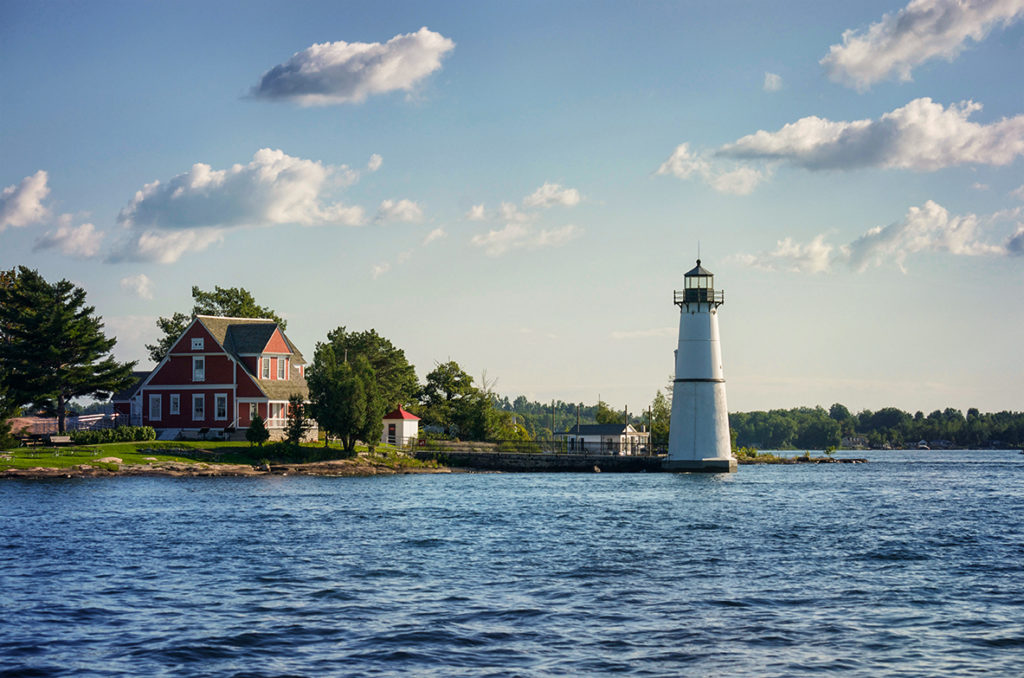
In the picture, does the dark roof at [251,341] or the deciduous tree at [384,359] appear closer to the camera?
the dark roof at [251,341]

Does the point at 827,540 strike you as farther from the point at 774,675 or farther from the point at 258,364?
the point at 258,364

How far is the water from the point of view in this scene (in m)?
17.3

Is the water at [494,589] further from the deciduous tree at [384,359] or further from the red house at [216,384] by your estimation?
the deciduous tree at [384,359]

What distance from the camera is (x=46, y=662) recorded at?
1672 centimetres

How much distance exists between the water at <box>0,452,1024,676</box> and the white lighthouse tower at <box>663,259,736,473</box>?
92.9 feet

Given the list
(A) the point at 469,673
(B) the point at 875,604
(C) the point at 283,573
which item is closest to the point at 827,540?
(B) the point at 875,604

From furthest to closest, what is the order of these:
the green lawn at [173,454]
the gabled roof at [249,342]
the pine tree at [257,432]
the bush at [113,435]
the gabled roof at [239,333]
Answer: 1. the gabled roof at [239,333]
2. the gabled roof at [249,342]
3. the pine tree at [257,432]
4. the bush at [113,435]
5. the green lawn at [173,454]

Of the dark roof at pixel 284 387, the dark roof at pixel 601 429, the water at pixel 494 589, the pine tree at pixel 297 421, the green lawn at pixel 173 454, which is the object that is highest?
the dark roof at pixel 284 387

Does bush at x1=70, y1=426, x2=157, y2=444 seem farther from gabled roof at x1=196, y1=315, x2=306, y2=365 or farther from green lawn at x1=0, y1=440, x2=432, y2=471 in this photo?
gabled roof at x1=196, y1=315, x2=306, y2=365

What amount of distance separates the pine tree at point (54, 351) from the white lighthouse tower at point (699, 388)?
140 ft

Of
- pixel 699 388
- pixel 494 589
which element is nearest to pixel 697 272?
pixel 699 388

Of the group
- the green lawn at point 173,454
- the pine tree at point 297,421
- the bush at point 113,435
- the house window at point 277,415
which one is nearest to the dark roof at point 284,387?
the house window at point 277,415

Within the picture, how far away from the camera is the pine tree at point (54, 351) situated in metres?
70.4

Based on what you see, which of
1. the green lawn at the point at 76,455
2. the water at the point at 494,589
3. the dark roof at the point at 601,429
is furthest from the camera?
the dark roof at the point at 601,429
